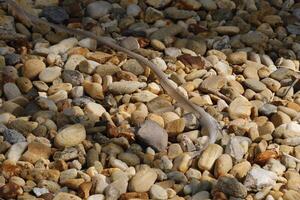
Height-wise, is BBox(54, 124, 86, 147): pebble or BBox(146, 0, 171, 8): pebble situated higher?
BBox(146, 0, 171, 8): pebble

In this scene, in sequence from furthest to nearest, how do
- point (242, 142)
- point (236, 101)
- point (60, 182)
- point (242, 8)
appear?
point (242, 8) < point (236, 101) < point (242, 142) < point (60, 182)

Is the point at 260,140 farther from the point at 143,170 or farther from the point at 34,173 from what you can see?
the point at 34,173

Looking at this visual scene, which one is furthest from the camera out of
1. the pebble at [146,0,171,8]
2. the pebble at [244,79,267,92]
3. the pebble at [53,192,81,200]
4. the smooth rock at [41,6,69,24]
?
the pebble at [146,0,171,8]

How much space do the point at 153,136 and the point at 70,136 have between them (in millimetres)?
223

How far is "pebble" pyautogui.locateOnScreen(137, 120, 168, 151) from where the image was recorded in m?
2.03

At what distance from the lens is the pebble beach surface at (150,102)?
1.91m

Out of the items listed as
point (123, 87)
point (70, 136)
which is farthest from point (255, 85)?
point (70, 136)

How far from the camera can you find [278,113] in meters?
2.19

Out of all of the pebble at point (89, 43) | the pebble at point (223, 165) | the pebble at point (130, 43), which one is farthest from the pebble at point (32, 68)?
the pebble at point (223, 165)

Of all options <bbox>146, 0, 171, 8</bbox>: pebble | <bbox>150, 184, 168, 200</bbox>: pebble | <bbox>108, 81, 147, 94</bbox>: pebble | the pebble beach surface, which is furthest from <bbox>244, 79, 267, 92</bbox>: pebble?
<bbox>150, 184, 168, 200</bbox>: pebble

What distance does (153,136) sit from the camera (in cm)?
204

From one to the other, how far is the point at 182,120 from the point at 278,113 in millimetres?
295

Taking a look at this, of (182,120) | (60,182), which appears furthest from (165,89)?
(60,182)

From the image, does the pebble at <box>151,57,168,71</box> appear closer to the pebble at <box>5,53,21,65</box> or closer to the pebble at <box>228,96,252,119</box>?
the pebble at <box>228,96,252,119</box>
